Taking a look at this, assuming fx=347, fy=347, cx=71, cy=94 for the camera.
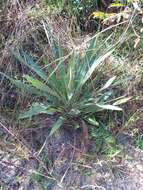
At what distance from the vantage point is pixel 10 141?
8.23 feet

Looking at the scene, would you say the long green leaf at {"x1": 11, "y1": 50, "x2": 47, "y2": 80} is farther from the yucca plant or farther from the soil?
the soil

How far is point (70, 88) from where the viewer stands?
2.41 metres

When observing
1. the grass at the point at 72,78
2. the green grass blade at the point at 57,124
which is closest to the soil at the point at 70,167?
the grass at the point at 72,78

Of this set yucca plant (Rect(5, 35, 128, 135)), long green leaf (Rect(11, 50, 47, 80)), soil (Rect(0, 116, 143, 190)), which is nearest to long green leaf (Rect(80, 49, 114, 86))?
yucca plant (Rect(5, 35, 128, 135))

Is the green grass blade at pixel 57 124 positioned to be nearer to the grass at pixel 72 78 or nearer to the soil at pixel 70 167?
the grass at pixel 72 78

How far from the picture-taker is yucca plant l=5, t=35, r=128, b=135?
240 cm

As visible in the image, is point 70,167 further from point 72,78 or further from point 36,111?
point 72,78

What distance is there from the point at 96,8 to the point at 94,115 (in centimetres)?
111

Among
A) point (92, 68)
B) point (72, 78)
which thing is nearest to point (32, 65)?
point (72, 78)

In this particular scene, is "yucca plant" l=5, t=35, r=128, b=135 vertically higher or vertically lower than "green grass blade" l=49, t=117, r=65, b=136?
higher

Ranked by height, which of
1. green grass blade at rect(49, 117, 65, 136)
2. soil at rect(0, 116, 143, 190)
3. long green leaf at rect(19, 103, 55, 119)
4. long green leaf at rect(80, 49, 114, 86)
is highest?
long green leaf at rect(80, 49, 114, 86)

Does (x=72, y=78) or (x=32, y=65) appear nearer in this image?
(x=72, y=78)

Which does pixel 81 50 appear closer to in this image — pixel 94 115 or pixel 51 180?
pixel 94 115

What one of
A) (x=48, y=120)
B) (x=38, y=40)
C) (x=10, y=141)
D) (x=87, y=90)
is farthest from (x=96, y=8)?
(x=10, y=141)
